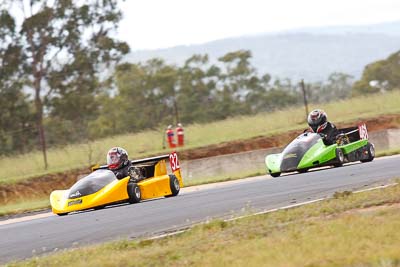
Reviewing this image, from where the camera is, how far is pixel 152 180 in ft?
64.8

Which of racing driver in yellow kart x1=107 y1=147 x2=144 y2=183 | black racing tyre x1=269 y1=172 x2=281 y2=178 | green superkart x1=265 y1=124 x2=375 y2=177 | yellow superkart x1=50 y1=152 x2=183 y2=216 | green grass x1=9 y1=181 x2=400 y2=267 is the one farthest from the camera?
black racing tyre x1=269 y1=172 x2=281 y2=178

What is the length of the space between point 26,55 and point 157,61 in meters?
30.4

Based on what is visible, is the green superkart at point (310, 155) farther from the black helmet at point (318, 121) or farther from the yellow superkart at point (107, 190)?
the yellow superkart at point (107, 190)

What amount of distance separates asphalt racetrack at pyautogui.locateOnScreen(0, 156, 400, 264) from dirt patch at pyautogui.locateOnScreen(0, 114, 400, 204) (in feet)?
45.1

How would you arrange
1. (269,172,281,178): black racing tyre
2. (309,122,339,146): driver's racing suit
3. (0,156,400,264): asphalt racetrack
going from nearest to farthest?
(0,156,400,264): asphalt racetrack < (269,172,281,178): black racing tyre < (309,122,339,146): driver's racing suit

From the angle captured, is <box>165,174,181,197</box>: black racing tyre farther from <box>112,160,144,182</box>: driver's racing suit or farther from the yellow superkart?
<box>112,160,144,182</box>: driver's racing suit

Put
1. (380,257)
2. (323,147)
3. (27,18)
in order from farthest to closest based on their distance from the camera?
1. (27,18)
2. (323,147)
3. (380,257)

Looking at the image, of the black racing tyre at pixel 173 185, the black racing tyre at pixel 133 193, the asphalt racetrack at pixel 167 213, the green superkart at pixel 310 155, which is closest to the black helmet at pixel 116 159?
the black racing tyre at pixel 133 193

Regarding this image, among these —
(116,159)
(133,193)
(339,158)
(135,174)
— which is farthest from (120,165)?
(339,158)

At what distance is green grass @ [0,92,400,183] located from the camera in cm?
3516

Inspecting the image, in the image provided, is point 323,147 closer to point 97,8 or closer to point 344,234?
point 344,234

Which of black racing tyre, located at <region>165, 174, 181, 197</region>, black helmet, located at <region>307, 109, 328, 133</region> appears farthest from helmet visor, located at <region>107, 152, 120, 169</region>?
black helmet, located at <region>307, 109, 328, 133</region>

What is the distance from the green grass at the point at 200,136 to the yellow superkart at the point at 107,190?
13.2 meters

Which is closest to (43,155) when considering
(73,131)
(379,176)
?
(73,131)
